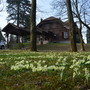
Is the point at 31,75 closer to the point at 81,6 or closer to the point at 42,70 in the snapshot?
the point at 42,70

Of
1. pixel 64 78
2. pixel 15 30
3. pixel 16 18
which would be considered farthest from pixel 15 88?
pixel 16 18

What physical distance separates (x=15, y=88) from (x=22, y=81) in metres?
0.37

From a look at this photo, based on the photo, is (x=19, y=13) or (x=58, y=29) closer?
(x=58, y=29)

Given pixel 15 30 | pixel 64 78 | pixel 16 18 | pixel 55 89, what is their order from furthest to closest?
pixel 16 18
pixel 15 30
pixel 64 78
pixel 55 89

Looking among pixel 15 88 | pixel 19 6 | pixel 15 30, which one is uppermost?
pixel 19 6

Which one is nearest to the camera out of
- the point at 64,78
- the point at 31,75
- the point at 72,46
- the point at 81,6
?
the point at 64,78

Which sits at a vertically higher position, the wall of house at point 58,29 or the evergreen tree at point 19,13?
the evergreen tree at point 19,13

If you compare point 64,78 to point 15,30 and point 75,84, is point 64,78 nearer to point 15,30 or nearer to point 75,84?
point 75,84

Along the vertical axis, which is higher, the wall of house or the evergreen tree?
the evergreen tree

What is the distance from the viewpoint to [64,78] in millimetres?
3141

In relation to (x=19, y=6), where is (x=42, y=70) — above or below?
below

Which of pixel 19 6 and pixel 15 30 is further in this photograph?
pixel 19 6

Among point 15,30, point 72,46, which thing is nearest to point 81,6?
point 15,30

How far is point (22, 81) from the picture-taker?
10.5 ft
